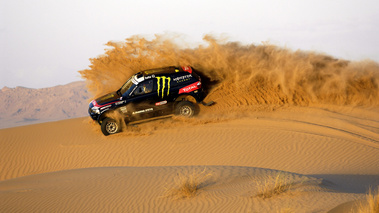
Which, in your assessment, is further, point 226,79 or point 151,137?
point 226,79

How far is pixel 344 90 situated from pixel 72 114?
7066cm

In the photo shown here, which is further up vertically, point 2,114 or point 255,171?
point 255,171

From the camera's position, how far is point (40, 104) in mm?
82875

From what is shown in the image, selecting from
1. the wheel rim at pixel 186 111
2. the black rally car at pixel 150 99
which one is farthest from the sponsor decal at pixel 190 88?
the wheel rim at pixel 186 111

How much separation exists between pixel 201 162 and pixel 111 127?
4.26m

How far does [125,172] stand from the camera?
8648 mm

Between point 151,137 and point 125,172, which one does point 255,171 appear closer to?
point 125,172

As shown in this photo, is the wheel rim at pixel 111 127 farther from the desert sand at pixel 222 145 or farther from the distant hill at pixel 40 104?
the distant hill at pixel 40 104

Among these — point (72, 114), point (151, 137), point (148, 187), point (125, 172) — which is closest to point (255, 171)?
point (148, 187)

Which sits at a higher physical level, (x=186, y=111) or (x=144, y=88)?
(x=144, y=88)

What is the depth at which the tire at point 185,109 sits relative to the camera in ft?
46.9

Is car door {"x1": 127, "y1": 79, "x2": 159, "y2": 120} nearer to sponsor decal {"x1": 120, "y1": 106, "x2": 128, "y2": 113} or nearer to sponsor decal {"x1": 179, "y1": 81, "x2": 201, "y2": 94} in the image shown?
sponsor decal {"x1": 120, "y1": 106, "x2": 128, "y2": 113}

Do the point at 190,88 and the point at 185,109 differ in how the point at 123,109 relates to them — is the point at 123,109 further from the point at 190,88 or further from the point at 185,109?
the point at 190,88

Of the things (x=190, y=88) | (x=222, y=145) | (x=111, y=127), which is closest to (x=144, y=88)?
(x=190, y=88)
